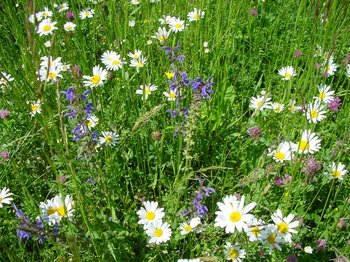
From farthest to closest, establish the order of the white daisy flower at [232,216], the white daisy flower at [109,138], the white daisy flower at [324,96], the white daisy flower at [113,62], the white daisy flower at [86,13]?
the white daisy flower at [86,13], the white daisy flower at [113,62], the white daisy flower at [324,96], the white daisy flower at [109,138], the white daisy flower at [232,216]

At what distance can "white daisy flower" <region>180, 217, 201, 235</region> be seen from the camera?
5.09 ft

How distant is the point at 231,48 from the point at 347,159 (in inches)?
46.4

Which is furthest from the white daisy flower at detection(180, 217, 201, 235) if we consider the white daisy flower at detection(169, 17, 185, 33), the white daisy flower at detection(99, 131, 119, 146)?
the white daisy flower at detection(169, 17, 185, 33)

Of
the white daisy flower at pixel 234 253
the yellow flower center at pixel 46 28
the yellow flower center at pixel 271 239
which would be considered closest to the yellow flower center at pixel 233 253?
the white daisy flower at pixel 234 253

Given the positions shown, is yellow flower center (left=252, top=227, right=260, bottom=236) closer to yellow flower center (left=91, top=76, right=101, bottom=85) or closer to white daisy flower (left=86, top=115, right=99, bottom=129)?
white daisy flower (left=86, top=115, right=99, bottom=129)

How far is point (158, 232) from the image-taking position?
1583mm

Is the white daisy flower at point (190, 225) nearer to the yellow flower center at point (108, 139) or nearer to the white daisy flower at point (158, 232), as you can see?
the white daisy flower at point (158, 232)

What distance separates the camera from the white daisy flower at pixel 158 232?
154 cm

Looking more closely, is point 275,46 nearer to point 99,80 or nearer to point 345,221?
point 99,80

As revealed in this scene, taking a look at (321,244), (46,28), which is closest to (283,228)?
(321,244)

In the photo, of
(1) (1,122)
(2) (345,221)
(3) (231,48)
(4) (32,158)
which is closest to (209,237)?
(2) (345,221)

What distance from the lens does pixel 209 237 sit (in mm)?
1760

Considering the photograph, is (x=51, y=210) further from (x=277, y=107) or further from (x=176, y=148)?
(x=277, y=107)

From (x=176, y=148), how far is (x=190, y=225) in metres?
0.68
